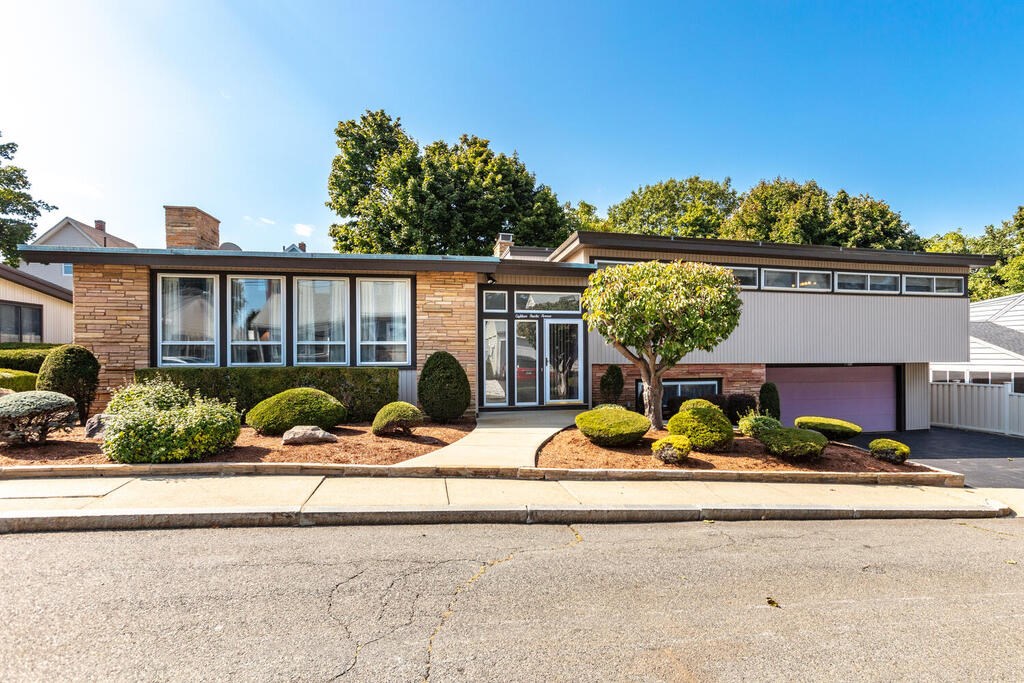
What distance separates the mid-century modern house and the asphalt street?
6.32m

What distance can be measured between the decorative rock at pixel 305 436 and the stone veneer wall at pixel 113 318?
4681 mm

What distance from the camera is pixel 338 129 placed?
96.2 ft

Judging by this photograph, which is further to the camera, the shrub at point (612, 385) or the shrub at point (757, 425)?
the shrub at point (612, 385)

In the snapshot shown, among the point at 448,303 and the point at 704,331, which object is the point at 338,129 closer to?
the point at 448,303

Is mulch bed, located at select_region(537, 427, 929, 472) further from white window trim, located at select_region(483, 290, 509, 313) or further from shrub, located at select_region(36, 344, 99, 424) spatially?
shrub, located at select_region(36, 344, 99, 424)

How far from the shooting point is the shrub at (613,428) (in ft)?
24.6

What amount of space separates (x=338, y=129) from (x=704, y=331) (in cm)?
2850

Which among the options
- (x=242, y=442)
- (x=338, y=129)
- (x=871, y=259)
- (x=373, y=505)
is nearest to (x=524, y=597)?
(x=373, y=505)

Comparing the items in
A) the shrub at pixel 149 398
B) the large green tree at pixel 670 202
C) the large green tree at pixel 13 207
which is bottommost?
the shrub at pixel 149 398

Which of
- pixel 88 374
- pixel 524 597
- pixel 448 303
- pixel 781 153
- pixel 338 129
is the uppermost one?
pixel 338 129

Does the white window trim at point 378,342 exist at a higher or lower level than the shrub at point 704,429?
higher

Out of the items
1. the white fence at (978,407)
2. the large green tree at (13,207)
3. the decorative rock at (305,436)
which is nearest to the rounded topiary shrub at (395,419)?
the decorative rock at (305,436)

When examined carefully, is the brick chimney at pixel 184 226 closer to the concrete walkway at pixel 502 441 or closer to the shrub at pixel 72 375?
the shrub at pixel 72 375

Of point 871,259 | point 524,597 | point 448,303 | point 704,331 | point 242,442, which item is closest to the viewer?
point 524,597
